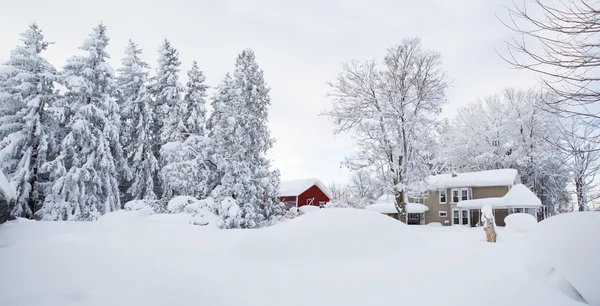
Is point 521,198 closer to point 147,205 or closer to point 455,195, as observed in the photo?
point 455,195

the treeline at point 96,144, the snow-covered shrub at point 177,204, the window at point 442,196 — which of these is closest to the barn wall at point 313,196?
the window at point 442,196

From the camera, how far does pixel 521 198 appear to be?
2733 centimetres

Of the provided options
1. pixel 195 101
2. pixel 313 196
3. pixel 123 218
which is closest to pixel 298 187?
pixel 313 196

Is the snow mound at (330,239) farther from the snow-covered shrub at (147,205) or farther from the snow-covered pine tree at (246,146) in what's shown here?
the snow-covered shrub at (147,205)

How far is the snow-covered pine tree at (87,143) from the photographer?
19422 millimetres

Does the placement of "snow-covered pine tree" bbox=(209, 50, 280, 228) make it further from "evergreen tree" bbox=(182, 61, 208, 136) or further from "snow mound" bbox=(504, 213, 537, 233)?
"snow mound" bbox=(504, 213, 537, 233)

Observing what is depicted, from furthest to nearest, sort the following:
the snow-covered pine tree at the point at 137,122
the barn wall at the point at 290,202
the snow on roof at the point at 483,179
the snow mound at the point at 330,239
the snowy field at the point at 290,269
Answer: the barn wall at the point at 290,202 < the snow on roof at the point at 483,179 < the snow-covered pine tree at the point at 137,122 < the snow mound at the point at 330,239 < the snowy field at the point at 290,269

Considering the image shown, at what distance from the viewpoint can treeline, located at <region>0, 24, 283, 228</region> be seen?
1911cm

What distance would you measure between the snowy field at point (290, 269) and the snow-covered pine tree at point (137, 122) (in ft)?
59.6

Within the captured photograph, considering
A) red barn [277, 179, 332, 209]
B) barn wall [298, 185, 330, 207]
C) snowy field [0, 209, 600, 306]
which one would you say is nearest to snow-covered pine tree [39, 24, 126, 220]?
snowy field [0, 209, 600, 306]

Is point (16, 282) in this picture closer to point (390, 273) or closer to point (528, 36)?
point (390, 273)

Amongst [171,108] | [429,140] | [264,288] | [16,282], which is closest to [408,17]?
[264,288]

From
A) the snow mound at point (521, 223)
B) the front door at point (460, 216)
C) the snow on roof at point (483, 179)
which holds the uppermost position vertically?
the snow on roof at point (483, 179)

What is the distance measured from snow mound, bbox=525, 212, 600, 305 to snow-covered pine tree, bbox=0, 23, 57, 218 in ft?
76.1
